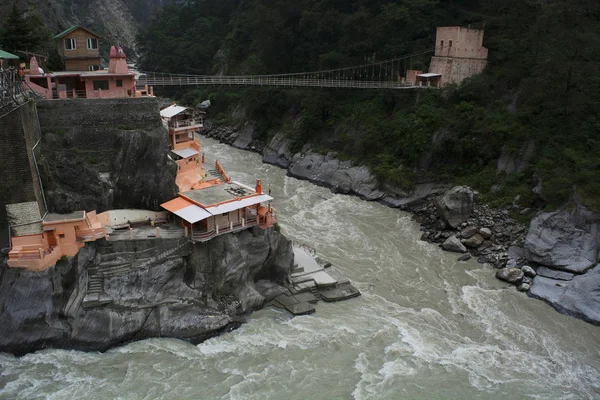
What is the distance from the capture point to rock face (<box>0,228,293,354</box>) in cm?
1391

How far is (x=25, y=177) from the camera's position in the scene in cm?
1456

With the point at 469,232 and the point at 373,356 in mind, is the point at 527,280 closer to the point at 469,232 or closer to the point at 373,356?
the point at 469,232

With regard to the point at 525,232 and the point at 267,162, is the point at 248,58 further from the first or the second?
the point at 525,232

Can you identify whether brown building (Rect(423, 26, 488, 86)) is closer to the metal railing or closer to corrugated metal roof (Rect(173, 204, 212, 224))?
the metal railing

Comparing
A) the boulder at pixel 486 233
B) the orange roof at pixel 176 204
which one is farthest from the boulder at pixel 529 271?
the orange roof at pixel 176 204

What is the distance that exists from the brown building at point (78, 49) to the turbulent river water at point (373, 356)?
1254cm

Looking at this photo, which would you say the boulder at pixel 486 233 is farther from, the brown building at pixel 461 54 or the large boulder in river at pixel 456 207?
the brown building at pixel 461 54

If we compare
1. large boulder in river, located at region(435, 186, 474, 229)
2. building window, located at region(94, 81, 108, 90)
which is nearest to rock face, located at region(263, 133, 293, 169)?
Answer: large boulder in river, located at region(435, 186, 474, 229)

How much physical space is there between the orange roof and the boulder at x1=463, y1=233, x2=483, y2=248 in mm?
11526

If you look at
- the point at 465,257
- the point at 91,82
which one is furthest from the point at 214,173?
the point at 465,257

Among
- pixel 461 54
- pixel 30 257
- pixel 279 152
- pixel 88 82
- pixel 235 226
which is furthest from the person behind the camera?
pixel 279 152

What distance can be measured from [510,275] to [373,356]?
292 inches

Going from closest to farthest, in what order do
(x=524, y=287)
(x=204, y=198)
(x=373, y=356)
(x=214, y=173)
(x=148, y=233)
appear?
(x=373, y=356), (x=148, y=233), (x=204, y=198), (x=524, y=287), (x=214, y=173)

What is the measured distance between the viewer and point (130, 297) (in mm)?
14602
